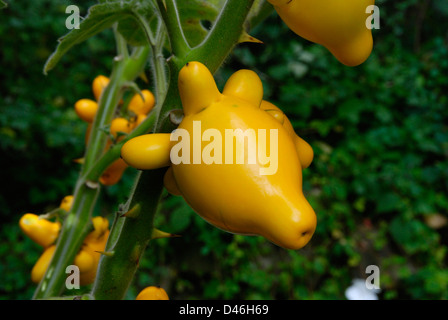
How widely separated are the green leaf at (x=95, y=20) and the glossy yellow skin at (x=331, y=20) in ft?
0.44

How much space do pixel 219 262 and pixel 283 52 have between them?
1076 millimetres

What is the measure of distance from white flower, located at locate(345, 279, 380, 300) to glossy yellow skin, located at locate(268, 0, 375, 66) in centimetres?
135

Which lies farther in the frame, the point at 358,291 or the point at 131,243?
the point at 358,291

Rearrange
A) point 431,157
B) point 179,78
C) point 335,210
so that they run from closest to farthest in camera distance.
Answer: point 179,78 < point 335,210 < point 431,157

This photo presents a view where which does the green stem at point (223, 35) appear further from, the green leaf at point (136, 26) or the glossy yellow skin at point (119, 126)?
the glossy yellow skin at point (119, 126)

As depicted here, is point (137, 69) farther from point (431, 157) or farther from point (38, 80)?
point (431, 157)

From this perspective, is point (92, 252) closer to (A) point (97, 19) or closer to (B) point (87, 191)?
(B) point (87, 191)

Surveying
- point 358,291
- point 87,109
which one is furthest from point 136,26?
point 358,291

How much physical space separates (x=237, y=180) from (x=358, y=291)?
1.51 metres

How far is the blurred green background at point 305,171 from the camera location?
1642 mm

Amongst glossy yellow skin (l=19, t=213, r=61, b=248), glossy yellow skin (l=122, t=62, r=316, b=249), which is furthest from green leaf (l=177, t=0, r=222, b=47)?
glossy yellow skin (l=19, t=213, r=61, b=248)

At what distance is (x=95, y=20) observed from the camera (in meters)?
0.33
